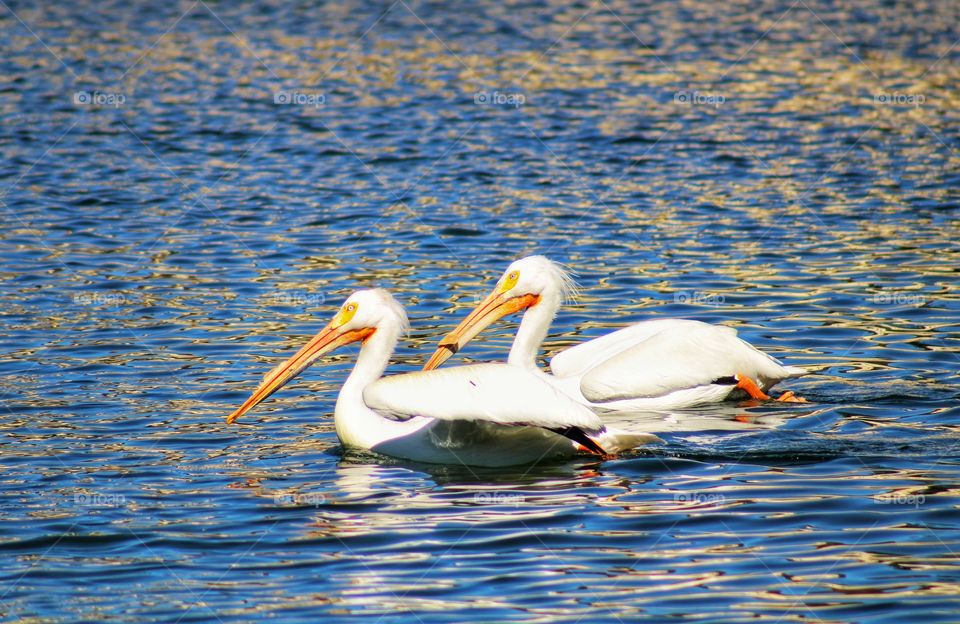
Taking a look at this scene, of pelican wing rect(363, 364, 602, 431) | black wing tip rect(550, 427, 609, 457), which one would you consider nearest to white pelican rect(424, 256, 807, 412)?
black wing tip rect(550, 427, 609, 457)

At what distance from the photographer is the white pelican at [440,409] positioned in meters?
6.75

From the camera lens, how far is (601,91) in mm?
18234

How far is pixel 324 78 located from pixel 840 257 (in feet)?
31.9

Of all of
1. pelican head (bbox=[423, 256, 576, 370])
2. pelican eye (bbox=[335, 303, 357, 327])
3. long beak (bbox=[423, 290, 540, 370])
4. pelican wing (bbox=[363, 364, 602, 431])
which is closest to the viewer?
pelican wing (bbox=[363, 364, 602, 431])

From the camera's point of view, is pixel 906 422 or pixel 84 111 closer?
pixel 906 422

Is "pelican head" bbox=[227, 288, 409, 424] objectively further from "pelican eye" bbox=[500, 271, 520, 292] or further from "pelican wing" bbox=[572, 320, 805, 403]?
"pelican wing" bbox=[572, 320, 805, 403]

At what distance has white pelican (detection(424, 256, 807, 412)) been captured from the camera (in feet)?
26.3

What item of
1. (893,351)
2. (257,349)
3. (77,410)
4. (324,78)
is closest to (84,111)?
(324,78)

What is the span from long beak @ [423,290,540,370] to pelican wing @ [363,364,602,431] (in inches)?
48.1

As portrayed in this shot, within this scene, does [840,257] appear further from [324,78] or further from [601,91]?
[324,78]

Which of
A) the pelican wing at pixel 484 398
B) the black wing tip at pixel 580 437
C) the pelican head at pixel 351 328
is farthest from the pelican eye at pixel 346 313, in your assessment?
the black wing tip at pixel 580 437

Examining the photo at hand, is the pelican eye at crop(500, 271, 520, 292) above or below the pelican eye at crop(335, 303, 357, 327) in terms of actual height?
above

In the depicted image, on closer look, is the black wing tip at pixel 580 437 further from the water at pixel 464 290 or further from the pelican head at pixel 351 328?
the pelican head at pixel 351 328

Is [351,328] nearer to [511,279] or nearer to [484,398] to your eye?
[511,279]
